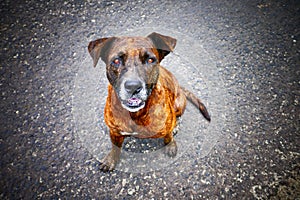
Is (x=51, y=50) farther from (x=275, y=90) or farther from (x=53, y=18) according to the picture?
(x=275, y=90)

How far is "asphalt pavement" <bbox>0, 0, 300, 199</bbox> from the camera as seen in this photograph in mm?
2566

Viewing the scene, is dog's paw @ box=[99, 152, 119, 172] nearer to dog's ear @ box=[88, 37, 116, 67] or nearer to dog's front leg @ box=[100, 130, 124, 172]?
dog's front leg @ box=[100, 130, 124, 172]

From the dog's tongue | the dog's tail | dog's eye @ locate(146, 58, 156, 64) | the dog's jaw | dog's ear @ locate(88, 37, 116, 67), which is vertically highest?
dog's ear @ locate(88, 37, 116, 67)

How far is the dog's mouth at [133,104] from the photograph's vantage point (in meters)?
1.90

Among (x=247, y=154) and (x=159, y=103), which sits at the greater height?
(x=159, y=103)

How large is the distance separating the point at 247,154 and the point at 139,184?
3.59 feet

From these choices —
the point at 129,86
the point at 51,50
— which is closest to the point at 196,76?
the point at 129,86

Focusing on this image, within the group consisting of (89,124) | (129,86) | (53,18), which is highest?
(129,86)

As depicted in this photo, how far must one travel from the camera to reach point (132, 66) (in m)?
1.88

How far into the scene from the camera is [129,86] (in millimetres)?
1823

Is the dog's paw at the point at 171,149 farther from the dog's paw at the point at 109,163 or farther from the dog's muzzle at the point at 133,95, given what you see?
the dog's muzzle at the point at 133,95

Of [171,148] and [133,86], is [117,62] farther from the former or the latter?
[171,148]

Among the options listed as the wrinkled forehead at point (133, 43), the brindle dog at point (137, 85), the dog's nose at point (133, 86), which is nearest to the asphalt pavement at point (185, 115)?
the brindle dog at point (137, 85)

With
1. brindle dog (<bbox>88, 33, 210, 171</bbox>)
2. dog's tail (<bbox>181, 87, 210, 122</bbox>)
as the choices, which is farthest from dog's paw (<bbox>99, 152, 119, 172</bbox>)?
dog's tail (<bbox>181, 87, 210, 122</bbox>)
